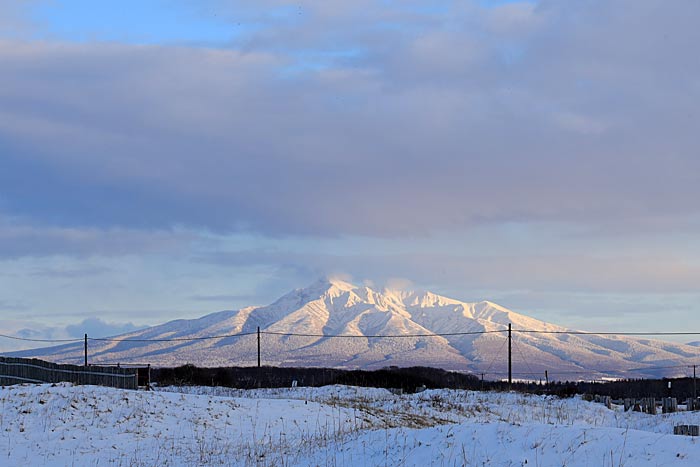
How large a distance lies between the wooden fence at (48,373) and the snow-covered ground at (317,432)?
13.2ft

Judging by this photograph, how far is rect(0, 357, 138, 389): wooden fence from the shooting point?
33.0 m

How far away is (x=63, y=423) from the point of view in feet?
84.8

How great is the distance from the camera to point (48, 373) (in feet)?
109

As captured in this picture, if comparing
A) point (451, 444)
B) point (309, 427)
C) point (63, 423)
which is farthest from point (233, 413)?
point (451, 444)

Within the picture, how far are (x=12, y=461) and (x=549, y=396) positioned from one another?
28.8m

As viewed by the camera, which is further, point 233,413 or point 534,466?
point 233,413

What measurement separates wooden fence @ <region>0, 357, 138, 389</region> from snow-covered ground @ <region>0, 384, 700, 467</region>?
13.2ft

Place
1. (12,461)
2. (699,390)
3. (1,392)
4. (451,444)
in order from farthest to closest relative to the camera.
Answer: (699,390) < (1,392) < (12,461) < (451,444)

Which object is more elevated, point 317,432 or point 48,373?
point 48,373

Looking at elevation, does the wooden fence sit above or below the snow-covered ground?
above

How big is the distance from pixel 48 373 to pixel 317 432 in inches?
457

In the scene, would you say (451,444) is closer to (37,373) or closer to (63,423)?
(63,423)

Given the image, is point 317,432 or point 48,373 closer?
point 317,432

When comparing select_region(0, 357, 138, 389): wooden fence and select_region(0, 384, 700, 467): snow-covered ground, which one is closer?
select_region(0, 384, 700, 467): snow-covered ground
